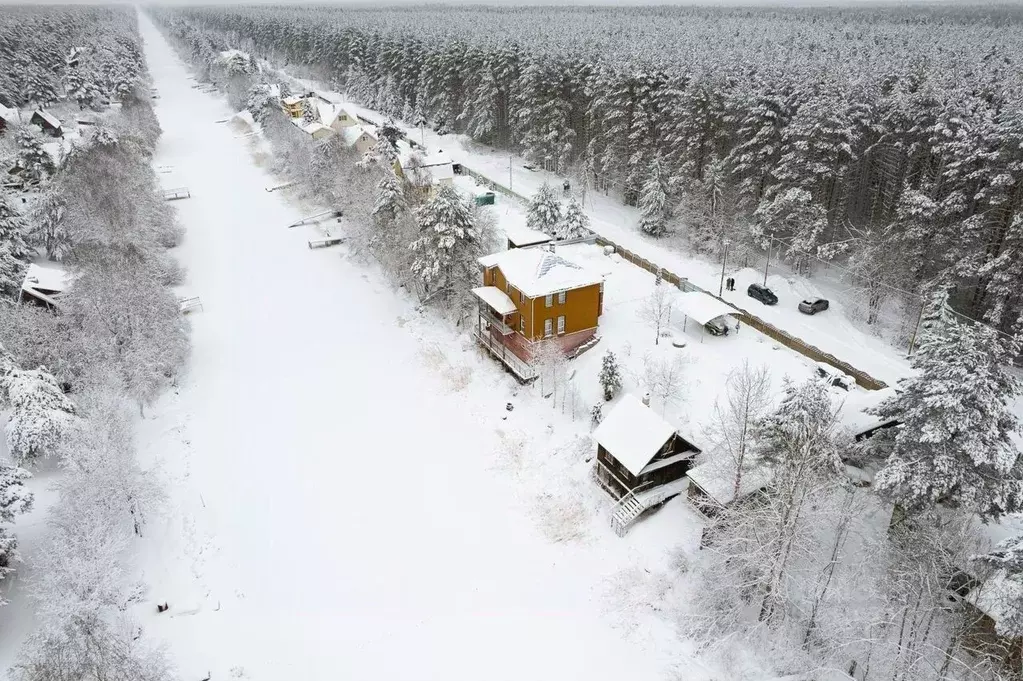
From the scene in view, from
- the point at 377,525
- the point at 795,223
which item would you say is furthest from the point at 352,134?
the point at 377,525

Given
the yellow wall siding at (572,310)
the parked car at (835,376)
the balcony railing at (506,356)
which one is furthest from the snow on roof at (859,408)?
the balcony railing at (506,356)

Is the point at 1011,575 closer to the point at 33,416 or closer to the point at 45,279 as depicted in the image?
the point at 33,416

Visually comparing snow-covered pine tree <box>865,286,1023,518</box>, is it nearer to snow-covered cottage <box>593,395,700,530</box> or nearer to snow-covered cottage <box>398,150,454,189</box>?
snow-covered cottage <box>593,395,700,530</box>

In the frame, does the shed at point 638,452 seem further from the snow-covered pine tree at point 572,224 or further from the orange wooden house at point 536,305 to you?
the snow-covered pine tree at point 572,224

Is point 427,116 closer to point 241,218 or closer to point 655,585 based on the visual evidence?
point 241,218

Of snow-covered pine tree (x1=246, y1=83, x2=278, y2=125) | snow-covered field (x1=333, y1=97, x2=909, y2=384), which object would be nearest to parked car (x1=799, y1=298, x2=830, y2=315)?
snow-covered field (x1=333, y1=97, x2=909, y2=384)
